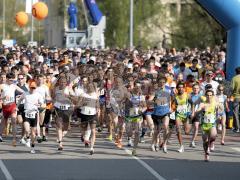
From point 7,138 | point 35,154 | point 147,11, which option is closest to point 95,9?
point 147,11

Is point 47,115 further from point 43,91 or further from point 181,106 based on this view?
point 181,106

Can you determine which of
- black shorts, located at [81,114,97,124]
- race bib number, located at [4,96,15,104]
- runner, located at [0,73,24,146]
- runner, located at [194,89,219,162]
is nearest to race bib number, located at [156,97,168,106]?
runner, located at [194,89,219,162]

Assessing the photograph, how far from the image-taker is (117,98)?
20453 mm

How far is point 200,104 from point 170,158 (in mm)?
1246

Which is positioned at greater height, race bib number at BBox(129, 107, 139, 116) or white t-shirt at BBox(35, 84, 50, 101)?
white t-shirt at BBox(35, 84, 50, 101)

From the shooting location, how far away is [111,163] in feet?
58.5

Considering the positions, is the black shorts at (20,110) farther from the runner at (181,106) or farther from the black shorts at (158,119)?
the runner at (181,106)

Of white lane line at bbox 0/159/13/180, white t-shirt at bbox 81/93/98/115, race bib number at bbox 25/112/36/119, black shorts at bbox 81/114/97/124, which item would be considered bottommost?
white lane line at bbox 0/159/13/180

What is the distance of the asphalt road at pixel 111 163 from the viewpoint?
16094 mm

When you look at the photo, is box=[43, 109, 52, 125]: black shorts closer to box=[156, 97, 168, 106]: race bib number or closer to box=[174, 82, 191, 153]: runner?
box=[174, 82, 191, 153]: runner

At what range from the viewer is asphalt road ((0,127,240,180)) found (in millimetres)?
16094

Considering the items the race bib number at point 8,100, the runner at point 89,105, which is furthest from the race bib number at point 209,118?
the race bib number at point 8,100

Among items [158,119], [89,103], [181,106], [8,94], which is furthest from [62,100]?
[181,106]

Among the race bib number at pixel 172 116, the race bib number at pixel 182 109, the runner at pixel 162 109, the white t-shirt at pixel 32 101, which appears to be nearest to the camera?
the runner at pixel 162 109
